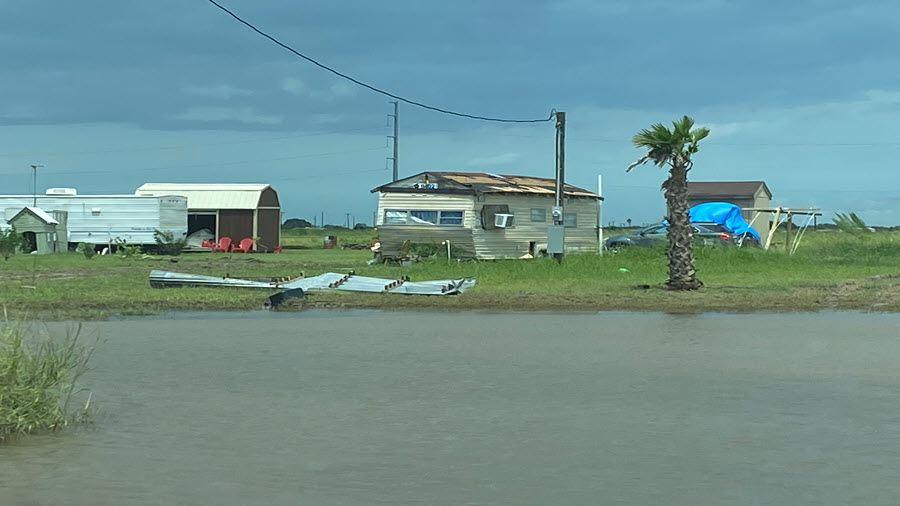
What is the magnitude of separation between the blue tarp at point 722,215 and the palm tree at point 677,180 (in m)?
21.5

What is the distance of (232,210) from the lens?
179ft

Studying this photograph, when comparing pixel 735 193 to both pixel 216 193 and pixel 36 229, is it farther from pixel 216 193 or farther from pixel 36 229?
pixel 36 229

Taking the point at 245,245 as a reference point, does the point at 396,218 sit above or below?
above

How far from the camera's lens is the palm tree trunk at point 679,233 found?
81.3 feet

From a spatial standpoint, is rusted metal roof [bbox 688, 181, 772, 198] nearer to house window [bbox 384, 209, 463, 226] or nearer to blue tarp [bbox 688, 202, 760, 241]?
blue tarp [bbox 688, 202, 760, 241]

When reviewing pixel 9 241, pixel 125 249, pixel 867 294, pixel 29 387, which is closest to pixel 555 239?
pixel 867 294

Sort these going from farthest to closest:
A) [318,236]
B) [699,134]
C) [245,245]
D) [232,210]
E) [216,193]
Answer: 1. [318,236]
2. [216,193]
3. [232,210]
4. [245,245]
5. [699,134]

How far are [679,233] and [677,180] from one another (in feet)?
3.74

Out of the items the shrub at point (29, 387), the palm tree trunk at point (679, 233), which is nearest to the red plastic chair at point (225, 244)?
the palm tree trunk at point (679, 233)

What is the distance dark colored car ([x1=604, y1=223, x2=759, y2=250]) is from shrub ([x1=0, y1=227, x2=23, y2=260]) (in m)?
21.9

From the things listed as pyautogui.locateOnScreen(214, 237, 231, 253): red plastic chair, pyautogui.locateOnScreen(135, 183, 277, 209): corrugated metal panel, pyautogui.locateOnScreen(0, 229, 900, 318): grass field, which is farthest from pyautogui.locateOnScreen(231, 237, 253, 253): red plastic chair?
pyautogui.locateOnScreen(0, 229, 900, 318): grass field

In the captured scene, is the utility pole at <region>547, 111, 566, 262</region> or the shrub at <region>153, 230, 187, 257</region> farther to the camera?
the shrub at <region>153, 230, 187, 257</region>

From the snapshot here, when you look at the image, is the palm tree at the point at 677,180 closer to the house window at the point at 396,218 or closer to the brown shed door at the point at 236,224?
the house window at the point at 396,218

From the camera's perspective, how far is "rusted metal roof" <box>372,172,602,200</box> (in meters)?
36.3
